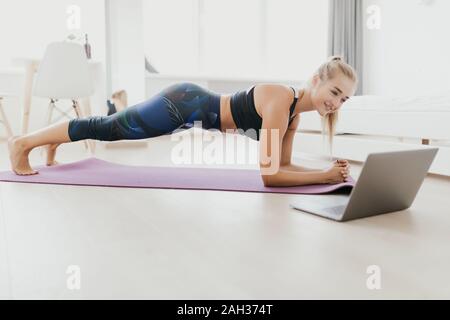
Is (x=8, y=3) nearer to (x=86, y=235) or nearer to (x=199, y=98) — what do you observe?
(x=199, y=98)

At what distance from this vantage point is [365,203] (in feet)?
4.63

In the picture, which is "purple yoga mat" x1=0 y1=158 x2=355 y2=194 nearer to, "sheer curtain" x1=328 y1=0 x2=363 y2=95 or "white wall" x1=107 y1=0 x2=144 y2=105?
"white wall" x1=107 y1=0 x2=144 y2=105

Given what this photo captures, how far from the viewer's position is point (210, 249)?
3.59 feet

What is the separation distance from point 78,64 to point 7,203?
1.89 meters

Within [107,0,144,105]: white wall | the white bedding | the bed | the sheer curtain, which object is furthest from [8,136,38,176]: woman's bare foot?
the sheer curtain

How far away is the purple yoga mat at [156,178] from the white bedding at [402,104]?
69 centimetres

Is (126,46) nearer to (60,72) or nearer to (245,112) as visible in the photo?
(60,72)

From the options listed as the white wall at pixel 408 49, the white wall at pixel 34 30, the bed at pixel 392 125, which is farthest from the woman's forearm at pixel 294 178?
the white wall at pixel 408 49

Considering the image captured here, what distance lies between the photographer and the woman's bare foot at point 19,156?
2.11 metres

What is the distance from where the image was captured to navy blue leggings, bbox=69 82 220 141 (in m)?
2.01

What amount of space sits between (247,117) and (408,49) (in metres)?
3.97

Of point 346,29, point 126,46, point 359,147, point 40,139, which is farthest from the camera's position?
point 346,29

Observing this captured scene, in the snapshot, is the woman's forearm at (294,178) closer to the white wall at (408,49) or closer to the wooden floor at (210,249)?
the wooden floor at (210,249)

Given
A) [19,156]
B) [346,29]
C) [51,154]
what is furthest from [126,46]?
[346,29]
